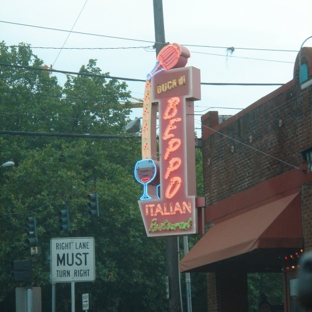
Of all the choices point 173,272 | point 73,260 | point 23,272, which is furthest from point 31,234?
point 73,260

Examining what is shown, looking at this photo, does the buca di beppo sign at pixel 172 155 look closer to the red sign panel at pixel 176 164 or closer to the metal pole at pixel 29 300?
the red sign panel at pixel 176 164

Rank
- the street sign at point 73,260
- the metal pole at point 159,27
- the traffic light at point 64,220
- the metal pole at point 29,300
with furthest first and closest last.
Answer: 1. the traffic light at point 64,220
2. the metal pole at point 159,27
3. the metal pole at point 29,300
4. the street sign at point 73,260

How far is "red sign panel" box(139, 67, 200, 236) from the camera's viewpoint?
15805 mm

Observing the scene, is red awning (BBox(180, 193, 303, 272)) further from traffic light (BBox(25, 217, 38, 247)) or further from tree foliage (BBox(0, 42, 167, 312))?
tree foliage (BBox(0, 42, 167, 312))

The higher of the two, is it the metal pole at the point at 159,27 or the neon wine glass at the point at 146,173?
the metal pole at the point at 159,27

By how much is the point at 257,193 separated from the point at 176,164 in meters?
2.04

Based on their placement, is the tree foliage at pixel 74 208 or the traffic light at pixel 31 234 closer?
the traffic light at pixel 31 234

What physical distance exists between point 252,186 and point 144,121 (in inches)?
136

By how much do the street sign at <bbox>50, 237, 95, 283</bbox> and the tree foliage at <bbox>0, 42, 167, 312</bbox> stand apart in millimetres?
15618

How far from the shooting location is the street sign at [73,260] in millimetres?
14711

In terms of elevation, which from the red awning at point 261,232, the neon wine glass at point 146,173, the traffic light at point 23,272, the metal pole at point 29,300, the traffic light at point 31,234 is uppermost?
the neon wine glass at point 146,173

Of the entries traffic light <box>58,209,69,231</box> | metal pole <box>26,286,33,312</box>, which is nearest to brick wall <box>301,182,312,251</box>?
metal pole <box>26,286,33,312</box>

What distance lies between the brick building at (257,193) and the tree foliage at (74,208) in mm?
14433

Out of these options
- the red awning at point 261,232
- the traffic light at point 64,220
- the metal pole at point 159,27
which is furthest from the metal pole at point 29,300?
the metal pole at point 159,27
